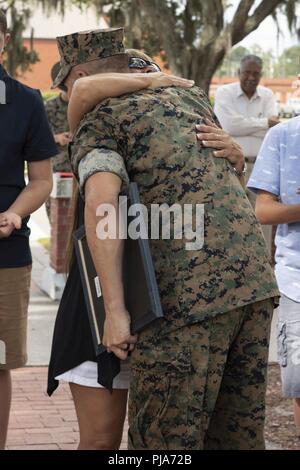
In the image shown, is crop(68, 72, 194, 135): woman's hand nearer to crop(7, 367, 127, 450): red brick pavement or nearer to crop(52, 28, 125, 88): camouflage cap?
crop(52, 28, 125, 88): camouflage cap

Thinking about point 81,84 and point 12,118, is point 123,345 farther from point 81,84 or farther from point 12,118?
point 12,118

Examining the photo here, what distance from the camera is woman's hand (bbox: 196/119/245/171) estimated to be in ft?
9.92

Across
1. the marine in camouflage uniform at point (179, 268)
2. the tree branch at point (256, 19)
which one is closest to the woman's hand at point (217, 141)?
the marine in camouflage uniform at point (179, 268)

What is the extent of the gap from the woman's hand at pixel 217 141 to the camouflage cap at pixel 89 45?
0.39 meters

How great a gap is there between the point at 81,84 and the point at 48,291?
5.45m

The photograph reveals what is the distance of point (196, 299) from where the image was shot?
292 cm

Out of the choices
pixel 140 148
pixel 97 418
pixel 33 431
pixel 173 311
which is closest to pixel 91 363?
pixel 97 418

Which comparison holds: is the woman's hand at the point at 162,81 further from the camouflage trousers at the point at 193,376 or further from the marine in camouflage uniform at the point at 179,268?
the camouflage trousers at the point at 193,376

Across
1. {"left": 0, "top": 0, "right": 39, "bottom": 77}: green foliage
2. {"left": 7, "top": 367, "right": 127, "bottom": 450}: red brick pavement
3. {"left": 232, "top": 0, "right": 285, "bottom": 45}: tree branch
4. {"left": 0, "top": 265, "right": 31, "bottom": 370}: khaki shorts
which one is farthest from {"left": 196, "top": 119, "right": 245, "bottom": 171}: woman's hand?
{"left": 0, "top": 0, "right": 39, "bottom": 77}: green foliage

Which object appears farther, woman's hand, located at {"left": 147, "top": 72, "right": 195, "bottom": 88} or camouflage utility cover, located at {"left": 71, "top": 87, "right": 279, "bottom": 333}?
woman's hand, located at {"left": 147, "top": 72, "right": 195, "bottom": 88}

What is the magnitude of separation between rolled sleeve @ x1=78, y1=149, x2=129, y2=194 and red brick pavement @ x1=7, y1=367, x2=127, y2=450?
6.78ft

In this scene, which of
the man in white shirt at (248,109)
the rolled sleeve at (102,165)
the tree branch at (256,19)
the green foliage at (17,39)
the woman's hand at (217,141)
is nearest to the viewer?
the rolled sleeve at (102,165)

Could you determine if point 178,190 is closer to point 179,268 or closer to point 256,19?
point 179,268

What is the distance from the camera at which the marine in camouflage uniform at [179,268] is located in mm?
2926
